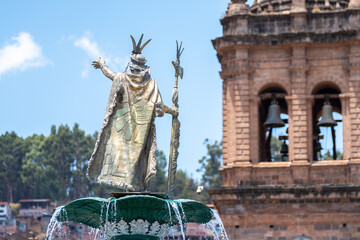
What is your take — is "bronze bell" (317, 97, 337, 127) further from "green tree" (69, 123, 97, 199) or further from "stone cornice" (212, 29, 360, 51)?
"green tree" (69, 123, 97, 199)

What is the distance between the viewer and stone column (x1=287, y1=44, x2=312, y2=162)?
47906 mm

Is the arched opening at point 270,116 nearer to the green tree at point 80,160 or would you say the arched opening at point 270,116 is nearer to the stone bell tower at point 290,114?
the stone bell tower at point 290,114

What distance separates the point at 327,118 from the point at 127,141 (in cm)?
2938

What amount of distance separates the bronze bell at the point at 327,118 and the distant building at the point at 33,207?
187 ft

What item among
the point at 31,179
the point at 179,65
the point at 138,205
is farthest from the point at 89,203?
the point at 31,179

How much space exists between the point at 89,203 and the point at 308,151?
30.3 meters

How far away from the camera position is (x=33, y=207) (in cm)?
10688

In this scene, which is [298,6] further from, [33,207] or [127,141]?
[33,207]

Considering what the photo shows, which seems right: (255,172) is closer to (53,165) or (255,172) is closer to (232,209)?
(232,209)

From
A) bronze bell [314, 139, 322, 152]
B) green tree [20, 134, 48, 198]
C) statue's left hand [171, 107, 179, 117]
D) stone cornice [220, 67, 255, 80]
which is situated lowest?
statue's left hand [171, 107, 179, 117]

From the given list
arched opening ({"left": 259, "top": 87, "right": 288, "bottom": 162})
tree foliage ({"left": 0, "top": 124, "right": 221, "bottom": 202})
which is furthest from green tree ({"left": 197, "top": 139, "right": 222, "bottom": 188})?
arched opening ({"left": 259, "top": 87, "right": 288, "bottom": 162})

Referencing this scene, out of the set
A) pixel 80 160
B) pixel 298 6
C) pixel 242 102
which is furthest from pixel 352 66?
pixel 80 160

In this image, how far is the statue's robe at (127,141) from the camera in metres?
18.3

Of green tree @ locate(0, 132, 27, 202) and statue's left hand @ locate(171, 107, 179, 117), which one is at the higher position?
green tree @ locate(0, 132, 27, 202)
